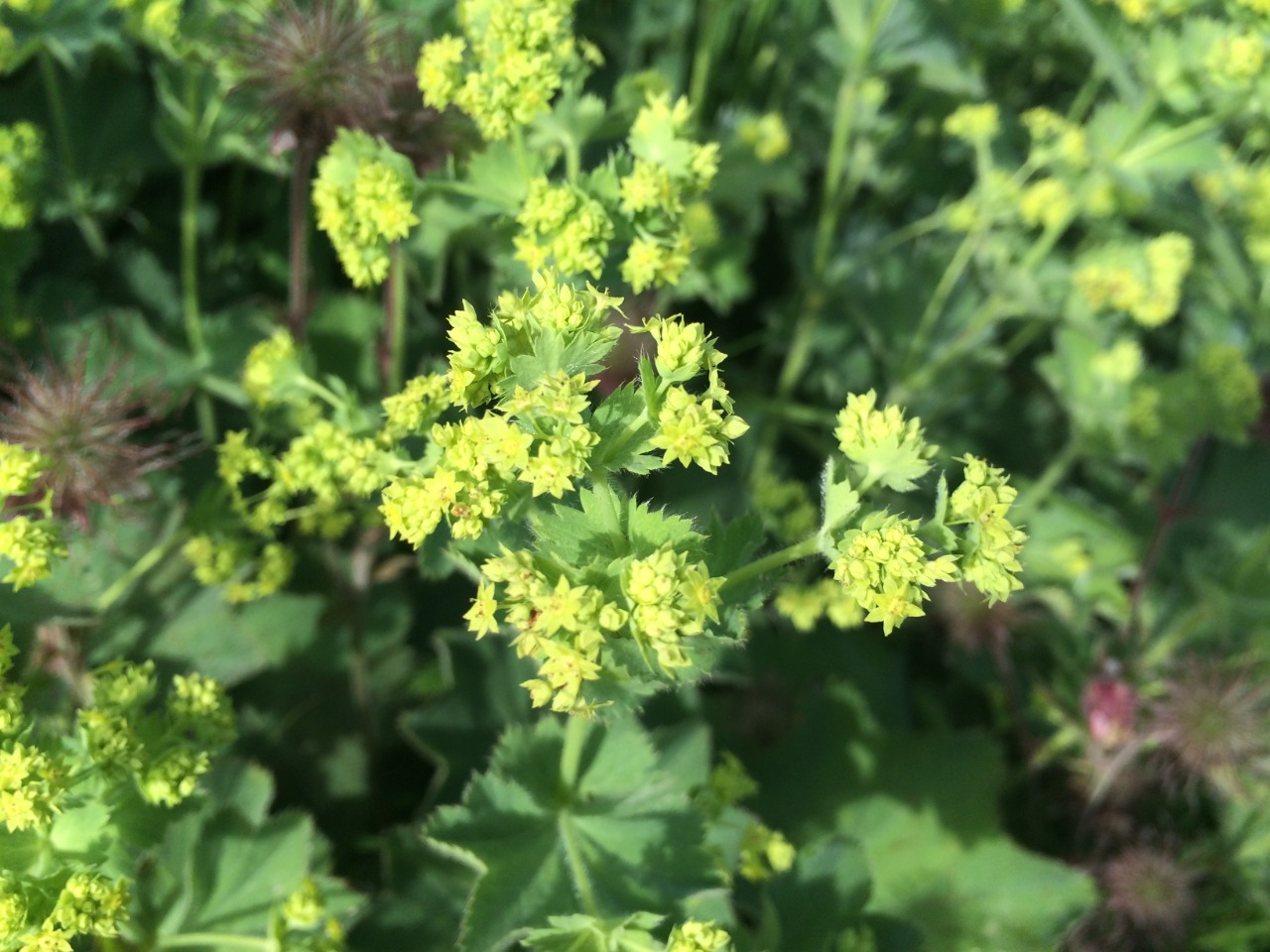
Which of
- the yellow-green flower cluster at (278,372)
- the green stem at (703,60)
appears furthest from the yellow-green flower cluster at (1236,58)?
the yellow-green flower cluster at (278,372)

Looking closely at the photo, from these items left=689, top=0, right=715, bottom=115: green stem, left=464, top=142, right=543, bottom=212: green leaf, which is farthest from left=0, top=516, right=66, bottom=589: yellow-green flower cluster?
left=689, top=0, right=715, bottom=115: green stem

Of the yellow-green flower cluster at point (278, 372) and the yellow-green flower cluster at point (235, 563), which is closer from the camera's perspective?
the yellow-green flower cluster at point (278, 372)

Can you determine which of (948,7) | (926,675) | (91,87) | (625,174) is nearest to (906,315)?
(948,7)

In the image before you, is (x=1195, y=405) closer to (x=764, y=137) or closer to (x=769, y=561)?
(x=764, y=137)

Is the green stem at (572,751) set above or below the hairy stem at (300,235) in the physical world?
below

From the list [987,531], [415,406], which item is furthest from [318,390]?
[987,531]

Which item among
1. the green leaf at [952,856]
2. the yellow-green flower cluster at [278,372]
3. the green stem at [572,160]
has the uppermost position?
the green stem at [572,160]

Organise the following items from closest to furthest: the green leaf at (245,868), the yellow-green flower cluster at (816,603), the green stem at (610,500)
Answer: the green stem at (610,500)
the green leaf at (245,868)
the yellow-green flower cluster at (816,603)

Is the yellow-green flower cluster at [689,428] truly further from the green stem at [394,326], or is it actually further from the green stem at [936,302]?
the green stem at [936,302]
